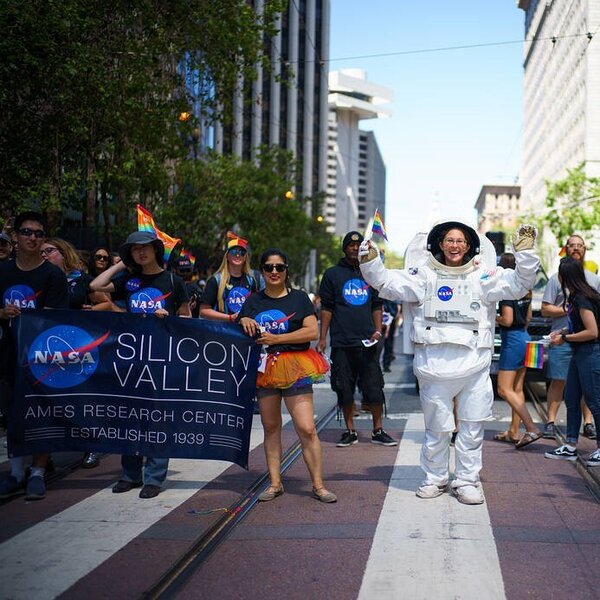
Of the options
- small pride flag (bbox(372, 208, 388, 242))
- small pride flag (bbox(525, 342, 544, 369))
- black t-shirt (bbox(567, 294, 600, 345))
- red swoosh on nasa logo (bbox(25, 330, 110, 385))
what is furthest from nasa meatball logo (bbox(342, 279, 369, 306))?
red swoosh on nasa logo (bbox(25, 330, 110, 385))

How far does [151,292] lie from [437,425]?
2.33m

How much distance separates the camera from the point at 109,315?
23.2ft

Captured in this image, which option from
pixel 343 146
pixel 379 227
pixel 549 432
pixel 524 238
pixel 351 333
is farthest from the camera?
pixel 343 146

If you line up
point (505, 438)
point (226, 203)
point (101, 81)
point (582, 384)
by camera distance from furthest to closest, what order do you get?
point (226, 203) → point (101, 81) → point (505, 438) → point (582, 384)

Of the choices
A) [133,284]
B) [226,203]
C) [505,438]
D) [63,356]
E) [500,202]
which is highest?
[500,202]

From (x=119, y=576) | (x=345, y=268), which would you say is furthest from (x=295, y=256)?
(x=119, y=576)

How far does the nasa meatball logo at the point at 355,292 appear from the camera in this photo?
30.3 feet

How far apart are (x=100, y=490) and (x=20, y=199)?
6441 mm

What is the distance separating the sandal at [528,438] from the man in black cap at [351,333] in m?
1.18

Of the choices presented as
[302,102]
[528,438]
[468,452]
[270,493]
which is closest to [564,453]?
[528,438]

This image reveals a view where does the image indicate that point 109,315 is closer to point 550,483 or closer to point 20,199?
point 550,483

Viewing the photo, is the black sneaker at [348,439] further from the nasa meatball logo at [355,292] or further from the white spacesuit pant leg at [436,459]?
the white spacesuit pant leg at [436,459]

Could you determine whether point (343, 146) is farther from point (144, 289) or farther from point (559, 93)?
point (144, 289)

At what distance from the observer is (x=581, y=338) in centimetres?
821
